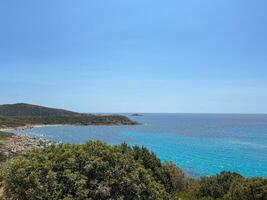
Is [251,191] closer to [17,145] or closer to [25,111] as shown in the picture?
[17,145]

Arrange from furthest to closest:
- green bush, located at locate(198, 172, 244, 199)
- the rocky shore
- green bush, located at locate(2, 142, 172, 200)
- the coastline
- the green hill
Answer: the green hill < the coastline < the rocky shore < green bush, located at locate(198, 172, 244, 199) < green bush, located at locate(2, 142, 172, 200)

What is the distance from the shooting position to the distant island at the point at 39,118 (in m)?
127

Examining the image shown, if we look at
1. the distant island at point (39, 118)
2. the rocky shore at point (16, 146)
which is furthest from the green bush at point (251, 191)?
the distant island at point (39, 118)

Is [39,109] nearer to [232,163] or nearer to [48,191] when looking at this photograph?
[232,163]

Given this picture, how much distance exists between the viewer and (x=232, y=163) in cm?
5247

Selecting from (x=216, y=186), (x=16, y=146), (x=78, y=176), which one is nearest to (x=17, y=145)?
(x=16, y=146)

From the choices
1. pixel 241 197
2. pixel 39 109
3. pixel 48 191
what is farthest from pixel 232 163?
pixel 39 109

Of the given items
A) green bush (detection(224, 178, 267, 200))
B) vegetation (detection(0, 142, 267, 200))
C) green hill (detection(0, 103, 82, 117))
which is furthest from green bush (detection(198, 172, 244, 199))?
green hill (detection(0, 103, 82, 117))

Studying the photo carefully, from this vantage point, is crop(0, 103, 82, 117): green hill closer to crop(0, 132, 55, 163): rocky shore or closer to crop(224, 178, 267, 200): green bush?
crop(0, 132, 55, 163): rocky shore

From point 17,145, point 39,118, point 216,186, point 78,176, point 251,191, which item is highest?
point 78,176

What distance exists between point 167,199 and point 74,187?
386 cm

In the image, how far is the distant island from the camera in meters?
127

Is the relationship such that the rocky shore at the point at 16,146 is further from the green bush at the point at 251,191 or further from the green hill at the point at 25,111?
the green hill at the point at 25,111

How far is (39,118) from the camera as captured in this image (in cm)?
14612
